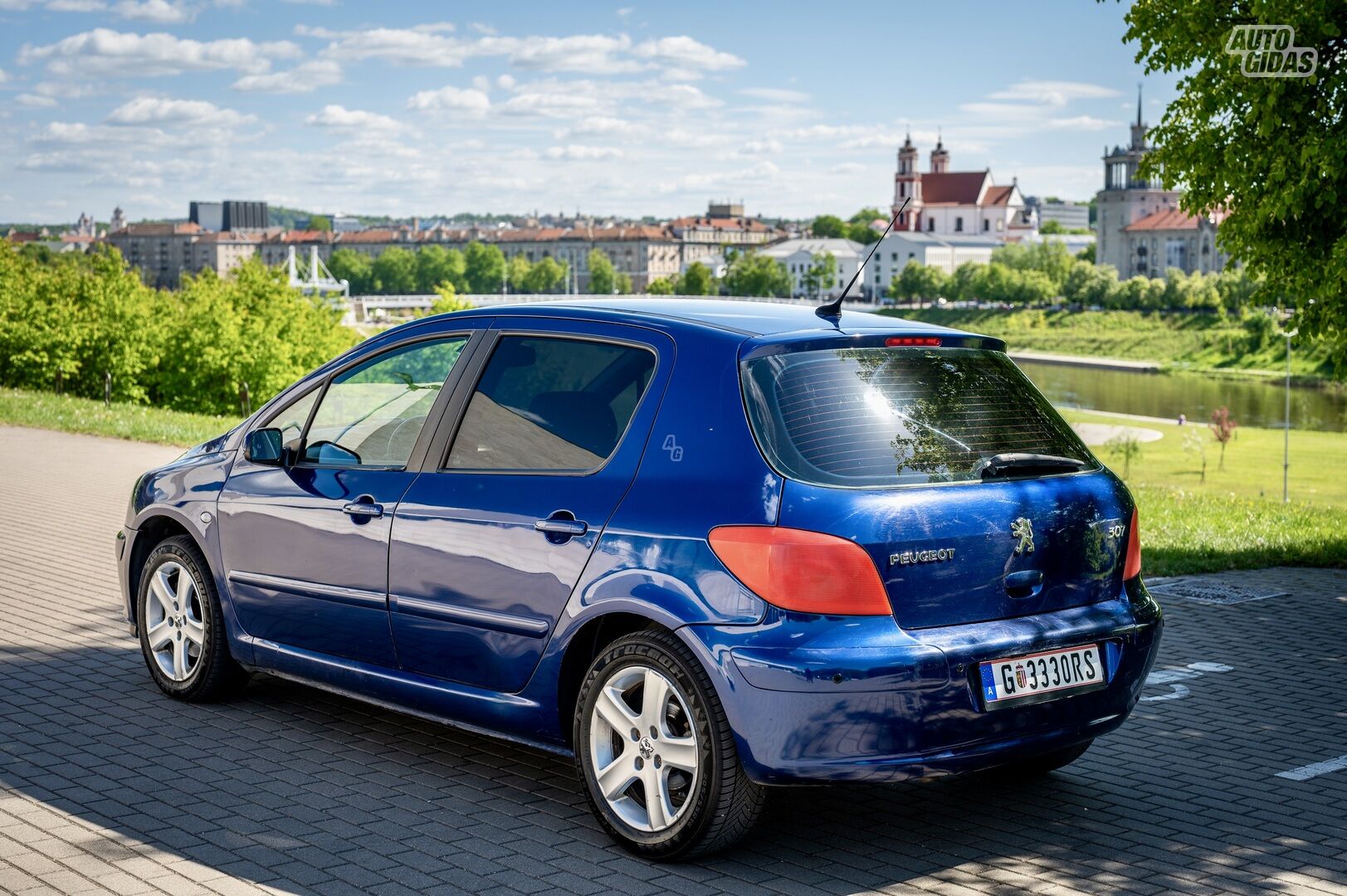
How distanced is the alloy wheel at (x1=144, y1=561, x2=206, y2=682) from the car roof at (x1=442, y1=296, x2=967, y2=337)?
6.24 ft

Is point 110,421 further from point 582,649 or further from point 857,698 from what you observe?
point 857,698

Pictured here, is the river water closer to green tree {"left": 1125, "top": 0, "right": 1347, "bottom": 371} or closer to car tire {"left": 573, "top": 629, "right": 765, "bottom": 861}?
green tree {"left": 1125, "top": 0, "right": 1347, "bottom": 371}

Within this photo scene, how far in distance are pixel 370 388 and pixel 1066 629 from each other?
2.97 meters

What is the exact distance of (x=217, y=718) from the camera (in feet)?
20.7

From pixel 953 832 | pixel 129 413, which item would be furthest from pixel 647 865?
pixel 129 413

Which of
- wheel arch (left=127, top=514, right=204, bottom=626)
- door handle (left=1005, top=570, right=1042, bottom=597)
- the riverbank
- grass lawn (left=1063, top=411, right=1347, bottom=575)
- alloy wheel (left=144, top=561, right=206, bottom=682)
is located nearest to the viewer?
door handle (left=1005, top=570, right=1042, bottom=597)

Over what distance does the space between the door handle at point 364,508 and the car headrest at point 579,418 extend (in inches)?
29.3

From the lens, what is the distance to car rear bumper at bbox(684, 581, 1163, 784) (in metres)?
4.20

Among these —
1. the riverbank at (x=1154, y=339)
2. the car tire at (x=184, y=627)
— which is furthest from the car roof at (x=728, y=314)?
the riverbank at (x=1154, y=339)

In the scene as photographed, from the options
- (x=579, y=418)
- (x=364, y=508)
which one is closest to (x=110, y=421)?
(x=364, y=508)

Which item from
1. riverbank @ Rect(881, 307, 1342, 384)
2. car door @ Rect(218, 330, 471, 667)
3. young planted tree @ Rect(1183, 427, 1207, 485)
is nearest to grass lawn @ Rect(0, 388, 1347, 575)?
young planted tree @ Rect(1183, 427, 1207, 485)

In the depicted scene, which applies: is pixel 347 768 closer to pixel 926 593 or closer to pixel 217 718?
pixel 217 718

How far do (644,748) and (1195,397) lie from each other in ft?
294

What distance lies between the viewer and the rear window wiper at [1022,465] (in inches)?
183
